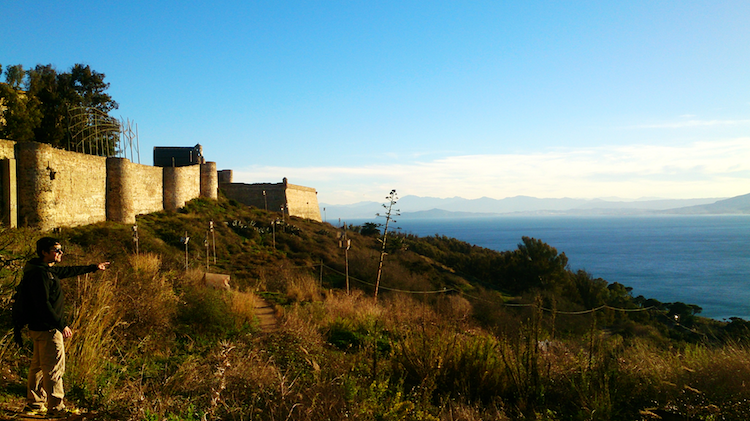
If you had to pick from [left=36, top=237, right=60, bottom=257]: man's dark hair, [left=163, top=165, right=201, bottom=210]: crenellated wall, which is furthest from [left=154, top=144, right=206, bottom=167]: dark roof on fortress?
[left=36, top=237, right=60, bottom=257]: man's dark hair

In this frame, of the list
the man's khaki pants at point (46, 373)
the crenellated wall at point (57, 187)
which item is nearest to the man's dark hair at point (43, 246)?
the man's khaki pants at point (46, 373)

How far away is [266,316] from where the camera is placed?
934 centimetres

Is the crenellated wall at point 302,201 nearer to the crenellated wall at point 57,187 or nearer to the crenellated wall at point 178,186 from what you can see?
the crenellated wall at point 178,186

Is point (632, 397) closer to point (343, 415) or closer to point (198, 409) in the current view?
point (343, 415)

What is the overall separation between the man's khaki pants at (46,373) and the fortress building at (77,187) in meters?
16.0

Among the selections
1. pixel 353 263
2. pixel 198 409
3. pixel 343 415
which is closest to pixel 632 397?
pixel 343 415

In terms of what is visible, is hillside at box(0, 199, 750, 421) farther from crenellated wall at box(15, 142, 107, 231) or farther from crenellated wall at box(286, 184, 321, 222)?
crenellated wall at box(286, 184, 321, 222)

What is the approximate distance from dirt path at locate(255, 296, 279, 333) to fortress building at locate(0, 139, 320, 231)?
465 inches

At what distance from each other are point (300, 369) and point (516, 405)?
2398mm

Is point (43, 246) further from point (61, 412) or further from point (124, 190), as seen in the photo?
point (124, 190)

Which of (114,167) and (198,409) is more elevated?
(114,167)

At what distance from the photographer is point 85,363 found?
4.46 meters

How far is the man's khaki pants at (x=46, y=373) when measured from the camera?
3770mm

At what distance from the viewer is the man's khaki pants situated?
377 cm
